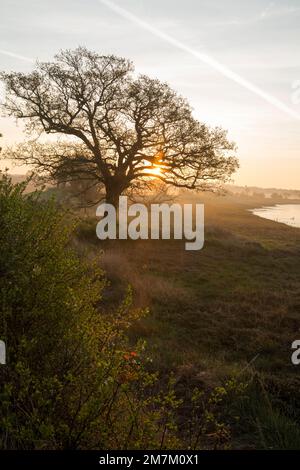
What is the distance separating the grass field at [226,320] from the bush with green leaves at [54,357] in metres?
1.93

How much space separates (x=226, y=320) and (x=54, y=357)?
885cm

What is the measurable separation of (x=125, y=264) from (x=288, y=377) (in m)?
10.3

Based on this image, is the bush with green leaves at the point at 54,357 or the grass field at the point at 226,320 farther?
the grass field at the point at 226,320

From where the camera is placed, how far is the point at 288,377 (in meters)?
8.99

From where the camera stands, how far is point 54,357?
4.93 meters

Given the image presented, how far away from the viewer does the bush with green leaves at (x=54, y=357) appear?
4.20 metres

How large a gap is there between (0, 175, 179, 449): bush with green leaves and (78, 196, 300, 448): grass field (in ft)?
6.34

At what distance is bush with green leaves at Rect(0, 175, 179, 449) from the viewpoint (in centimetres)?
420

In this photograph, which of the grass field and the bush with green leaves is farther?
the grass field

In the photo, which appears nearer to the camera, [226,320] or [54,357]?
[54,357]

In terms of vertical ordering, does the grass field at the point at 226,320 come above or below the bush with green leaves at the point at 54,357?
below

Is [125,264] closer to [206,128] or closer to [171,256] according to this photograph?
[171,256]

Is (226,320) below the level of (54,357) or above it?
below
